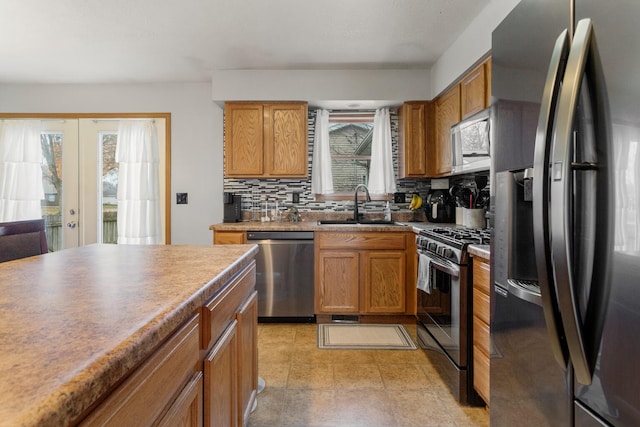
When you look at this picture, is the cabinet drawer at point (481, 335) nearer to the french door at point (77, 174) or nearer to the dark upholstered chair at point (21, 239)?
the dark upholstered chair at point (21, 239)

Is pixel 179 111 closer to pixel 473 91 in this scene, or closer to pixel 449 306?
pixel 473 91

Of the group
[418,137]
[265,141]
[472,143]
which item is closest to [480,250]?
[472,143]

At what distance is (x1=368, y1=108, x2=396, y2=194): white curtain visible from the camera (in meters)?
3.68

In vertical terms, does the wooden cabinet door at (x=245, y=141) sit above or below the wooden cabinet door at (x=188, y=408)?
above

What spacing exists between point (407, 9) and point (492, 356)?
2216mm

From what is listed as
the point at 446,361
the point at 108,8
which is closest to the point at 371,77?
the point at 108,8

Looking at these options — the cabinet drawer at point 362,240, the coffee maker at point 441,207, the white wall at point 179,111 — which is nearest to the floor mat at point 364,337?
the cabinet drawer at point 362,240

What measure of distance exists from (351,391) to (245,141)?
7.97 feet

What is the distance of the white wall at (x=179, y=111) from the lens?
380cm

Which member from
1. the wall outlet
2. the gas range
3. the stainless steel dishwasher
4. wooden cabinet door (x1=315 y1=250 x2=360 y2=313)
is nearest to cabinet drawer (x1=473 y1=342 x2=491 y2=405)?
the gas range

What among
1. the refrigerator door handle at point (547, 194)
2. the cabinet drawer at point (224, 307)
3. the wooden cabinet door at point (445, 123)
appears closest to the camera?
the refrigerator door handle at point (547, 194)

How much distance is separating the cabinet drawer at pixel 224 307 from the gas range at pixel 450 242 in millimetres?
1161

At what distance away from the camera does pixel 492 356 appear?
1346 millimetres

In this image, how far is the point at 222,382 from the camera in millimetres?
1125
